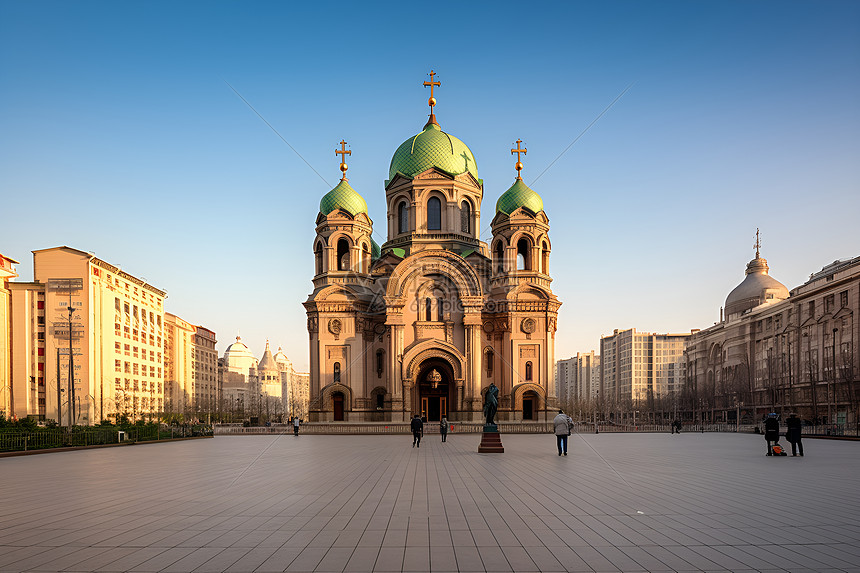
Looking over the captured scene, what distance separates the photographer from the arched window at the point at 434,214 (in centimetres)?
5912

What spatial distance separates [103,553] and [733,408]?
306 feet

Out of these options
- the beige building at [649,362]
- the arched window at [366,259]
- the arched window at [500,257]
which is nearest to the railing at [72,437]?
the arched window at [366,259]

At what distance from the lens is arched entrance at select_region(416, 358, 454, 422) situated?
182 ft

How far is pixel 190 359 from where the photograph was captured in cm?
11431

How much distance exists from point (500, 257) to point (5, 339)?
5101 centimetres

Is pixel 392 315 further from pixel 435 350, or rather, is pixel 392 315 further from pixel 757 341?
pixel 757 341

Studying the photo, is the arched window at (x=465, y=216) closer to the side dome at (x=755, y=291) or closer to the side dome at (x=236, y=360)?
the side dome at (x=755, y=291)

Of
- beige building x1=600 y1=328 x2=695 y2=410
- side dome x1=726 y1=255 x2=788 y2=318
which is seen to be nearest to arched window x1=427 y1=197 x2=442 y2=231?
side dome x1=726 y1=255 x2=788 y2=318

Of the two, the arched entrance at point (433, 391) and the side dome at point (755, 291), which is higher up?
the side dome at point (755, 291)

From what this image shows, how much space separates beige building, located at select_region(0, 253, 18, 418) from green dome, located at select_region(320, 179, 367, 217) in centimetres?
3544

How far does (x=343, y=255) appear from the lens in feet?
196

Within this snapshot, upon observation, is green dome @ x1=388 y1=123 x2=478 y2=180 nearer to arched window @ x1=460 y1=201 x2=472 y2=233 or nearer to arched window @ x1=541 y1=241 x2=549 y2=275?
arched window @ x1=460 y1=201 x2=472 y2=233

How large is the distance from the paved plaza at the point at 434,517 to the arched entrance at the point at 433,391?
3521 centimetres

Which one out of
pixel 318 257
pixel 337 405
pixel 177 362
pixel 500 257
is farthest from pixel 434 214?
pixel 177 362
